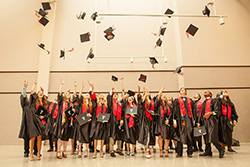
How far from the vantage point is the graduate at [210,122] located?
13.3 ft

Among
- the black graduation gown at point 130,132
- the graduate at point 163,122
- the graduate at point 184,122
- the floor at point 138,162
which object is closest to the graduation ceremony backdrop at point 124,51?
the graduate at point 184,122

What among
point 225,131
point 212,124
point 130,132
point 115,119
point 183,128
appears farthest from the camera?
point 115,119

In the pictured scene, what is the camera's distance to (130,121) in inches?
176

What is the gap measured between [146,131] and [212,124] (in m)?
1.48

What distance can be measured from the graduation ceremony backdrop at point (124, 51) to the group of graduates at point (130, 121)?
294 cm

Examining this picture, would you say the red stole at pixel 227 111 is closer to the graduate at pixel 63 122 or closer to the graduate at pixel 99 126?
the graduate at pixel 99 126

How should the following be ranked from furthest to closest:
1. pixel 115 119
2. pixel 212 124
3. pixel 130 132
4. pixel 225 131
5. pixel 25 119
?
pixel 115 119 → pixel 225 131 → pixel 130 132 → pixel 212 124 → pixel 25 119

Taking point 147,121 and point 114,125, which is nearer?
point 147,121

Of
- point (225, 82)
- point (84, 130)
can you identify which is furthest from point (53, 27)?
point (225, 82)

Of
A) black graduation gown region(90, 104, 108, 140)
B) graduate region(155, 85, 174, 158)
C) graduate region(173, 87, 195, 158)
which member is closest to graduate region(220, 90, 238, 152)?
graduate region(173, 87, 195, 158)

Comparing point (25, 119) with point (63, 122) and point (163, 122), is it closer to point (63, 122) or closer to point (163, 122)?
point (63, 122)

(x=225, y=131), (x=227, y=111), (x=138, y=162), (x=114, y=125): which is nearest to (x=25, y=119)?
(x=114, y=125)

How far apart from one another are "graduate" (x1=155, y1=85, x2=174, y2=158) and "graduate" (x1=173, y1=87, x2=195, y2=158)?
0.14m

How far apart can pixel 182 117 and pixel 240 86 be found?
4554 millimetres
